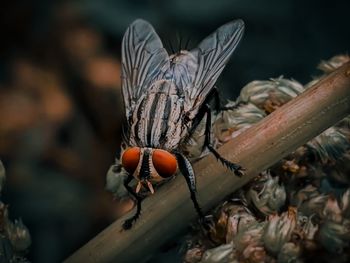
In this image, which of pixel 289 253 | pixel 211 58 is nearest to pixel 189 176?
pixel 289 253

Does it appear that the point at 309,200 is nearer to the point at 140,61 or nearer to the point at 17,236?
the point at 17,236

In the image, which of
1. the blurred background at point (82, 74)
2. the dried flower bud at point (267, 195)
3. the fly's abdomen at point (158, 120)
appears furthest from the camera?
the blurred background at point (82, 74)

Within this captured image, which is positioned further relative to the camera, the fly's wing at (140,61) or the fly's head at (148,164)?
the fly's wing at (140,61)

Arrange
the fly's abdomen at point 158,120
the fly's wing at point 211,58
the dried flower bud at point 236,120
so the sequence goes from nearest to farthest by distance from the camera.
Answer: the dried flower bud at point 236,120
the fly's abdomen at point 158,120
the fly's wing at point 211,58

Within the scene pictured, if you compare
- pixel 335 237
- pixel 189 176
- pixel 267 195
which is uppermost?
pixel 189 176

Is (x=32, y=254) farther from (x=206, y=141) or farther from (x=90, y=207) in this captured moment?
(x=206, y=141)

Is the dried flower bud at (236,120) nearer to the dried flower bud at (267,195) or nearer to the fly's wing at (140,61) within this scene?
the dried flower bud at (267,195)

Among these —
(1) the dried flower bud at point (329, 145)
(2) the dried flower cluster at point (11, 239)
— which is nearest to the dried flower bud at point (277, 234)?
(1) the dried flower bud at point (329, 145)

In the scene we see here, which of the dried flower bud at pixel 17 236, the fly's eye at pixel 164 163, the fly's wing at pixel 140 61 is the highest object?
the fly's wing at pixel 140 61
